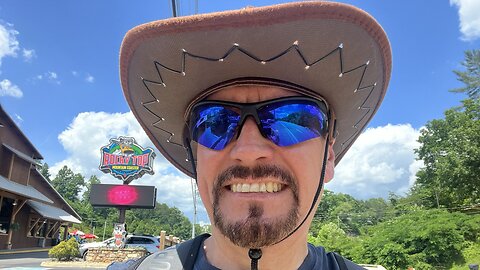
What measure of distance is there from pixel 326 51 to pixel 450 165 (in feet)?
108

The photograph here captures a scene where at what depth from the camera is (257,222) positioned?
56.8 inches

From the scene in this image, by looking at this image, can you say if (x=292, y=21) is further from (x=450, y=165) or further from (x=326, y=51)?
(x=450, y=165)

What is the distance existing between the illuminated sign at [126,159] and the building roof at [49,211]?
9160mm

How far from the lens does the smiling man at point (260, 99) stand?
1.47 meters

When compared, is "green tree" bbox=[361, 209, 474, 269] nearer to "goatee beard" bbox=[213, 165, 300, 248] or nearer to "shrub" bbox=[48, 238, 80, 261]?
"shrub" bbox=[48, 238, 80, 261]

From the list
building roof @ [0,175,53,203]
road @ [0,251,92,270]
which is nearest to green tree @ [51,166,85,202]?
building roof @ [0,175,53,203]

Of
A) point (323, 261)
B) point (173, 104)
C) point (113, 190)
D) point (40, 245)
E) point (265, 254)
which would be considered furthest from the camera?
point (40, 245)

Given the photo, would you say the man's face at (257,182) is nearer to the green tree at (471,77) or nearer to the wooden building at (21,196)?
the wooden building at (21,196)

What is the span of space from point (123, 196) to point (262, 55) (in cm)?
1915

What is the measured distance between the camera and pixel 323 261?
5.92ft

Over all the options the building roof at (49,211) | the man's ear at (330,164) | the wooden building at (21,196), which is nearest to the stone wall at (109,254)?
the wooden building at (21,196)

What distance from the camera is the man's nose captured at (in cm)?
155

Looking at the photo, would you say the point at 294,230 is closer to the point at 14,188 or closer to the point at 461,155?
the point at 14,188

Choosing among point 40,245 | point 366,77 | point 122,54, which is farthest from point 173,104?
point 40,245
